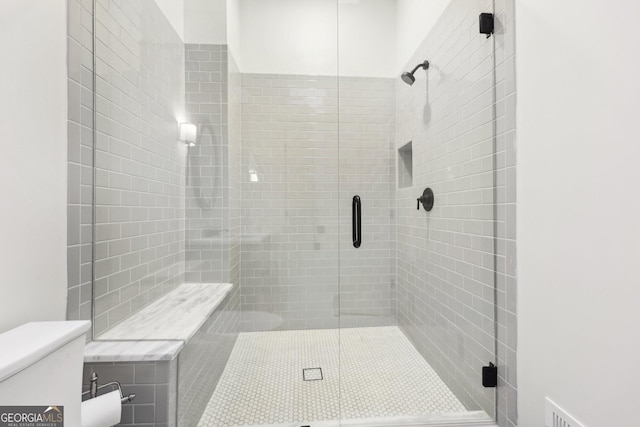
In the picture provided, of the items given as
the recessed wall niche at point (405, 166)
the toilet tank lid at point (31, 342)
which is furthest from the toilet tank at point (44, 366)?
the recessed wall niche at point (405, 166)

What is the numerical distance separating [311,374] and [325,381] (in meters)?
0.10

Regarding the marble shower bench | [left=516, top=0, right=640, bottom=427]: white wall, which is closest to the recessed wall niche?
[left=516, top=0, right=640, bottom=427]: white wall

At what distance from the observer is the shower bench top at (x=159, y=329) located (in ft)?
3.74

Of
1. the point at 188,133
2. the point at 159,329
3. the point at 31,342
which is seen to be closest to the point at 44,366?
the point at 31,342

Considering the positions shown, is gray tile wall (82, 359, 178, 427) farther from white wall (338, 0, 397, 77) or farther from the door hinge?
white wall (338, 0, 397, 77)

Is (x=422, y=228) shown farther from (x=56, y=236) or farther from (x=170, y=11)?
(x=170, y=11)

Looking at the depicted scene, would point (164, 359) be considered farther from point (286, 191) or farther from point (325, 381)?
point (286, 191)

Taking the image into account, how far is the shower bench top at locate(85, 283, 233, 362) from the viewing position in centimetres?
114

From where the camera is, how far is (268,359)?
1.92 meters

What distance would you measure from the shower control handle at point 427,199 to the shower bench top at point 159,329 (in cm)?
137

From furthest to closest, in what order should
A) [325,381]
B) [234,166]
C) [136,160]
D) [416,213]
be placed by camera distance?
[234,166] → [416,213] → [325,381] → [136,160]

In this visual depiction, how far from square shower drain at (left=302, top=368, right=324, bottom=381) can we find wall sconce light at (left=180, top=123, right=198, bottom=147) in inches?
62.3

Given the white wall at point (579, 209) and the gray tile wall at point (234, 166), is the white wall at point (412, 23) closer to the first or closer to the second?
the white wall at point (579, 209)

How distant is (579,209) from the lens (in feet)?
3.18
